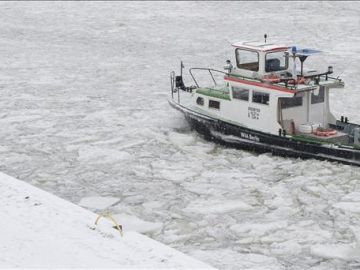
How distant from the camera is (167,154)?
42.6ft

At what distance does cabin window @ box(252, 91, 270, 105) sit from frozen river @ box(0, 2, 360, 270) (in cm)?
108

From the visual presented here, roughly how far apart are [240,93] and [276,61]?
99 centimetres

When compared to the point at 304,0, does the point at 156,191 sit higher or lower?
lower

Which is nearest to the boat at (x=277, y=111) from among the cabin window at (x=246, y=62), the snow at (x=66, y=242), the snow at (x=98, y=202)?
the cabin window at (x=246, y=62)

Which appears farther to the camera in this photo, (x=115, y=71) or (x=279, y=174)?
(x=115, y=71)

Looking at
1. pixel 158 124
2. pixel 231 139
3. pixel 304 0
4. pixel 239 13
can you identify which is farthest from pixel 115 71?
pixel 304 0

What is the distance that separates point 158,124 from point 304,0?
21.4 meters

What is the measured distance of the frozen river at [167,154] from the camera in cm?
930

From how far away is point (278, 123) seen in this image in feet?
42.0

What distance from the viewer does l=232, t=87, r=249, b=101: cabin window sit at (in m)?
13.3

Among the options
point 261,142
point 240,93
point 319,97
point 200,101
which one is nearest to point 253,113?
point 240,93

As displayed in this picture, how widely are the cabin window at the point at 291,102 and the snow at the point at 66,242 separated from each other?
4502mm

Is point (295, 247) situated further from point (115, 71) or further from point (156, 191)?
point (115, 71)

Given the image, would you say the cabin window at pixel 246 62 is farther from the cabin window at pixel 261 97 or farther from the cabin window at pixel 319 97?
the cabin window at pixel 319 97
